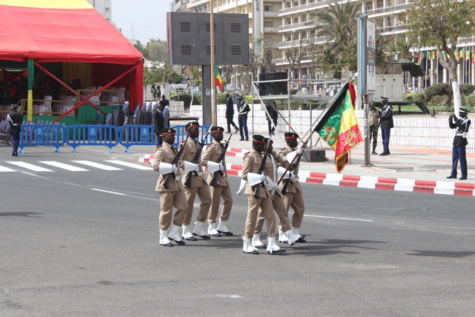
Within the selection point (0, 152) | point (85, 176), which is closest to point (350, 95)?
point (85, 176)

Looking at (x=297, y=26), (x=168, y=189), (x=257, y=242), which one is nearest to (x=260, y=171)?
(x=257, y=242)

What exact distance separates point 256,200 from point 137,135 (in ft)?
63.8

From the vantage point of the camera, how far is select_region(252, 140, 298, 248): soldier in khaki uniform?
11336 mm

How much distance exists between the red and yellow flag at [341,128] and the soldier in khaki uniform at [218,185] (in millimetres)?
2712

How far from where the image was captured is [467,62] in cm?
8831

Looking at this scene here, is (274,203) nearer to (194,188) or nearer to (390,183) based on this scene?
(194,188)

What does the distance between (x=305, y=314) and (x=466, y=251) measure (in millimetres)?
4232

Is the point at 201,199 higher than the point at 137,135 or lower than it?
lower

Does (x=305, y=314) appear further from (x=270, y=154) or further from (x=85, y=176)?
(x=85, y=176)

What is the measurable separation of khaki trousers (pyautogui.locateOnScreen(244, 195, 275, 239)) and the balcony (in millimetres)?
102165

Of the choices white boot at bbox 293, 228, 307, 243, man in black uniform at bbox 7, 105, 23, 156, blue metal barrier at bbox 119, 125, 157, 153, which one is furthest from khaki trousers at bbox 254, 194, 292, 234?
blue metal barrier at bbox 119, 125, 157, 153

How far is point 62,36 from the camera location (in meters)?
34.5

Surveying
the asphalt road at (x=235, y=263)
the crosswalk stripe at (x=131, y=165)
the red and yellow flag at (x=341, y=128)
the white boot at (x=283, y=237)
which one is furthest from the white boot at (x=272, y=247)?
the crosswalk stripe at (x=131, y=165)

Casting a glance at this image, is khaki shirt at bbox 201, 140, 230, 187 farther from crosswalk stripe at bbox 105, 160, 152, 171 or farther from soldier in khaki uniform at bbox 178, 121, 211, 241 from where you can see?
crosswalk stripe at bbox 105, 160, 152, 171
